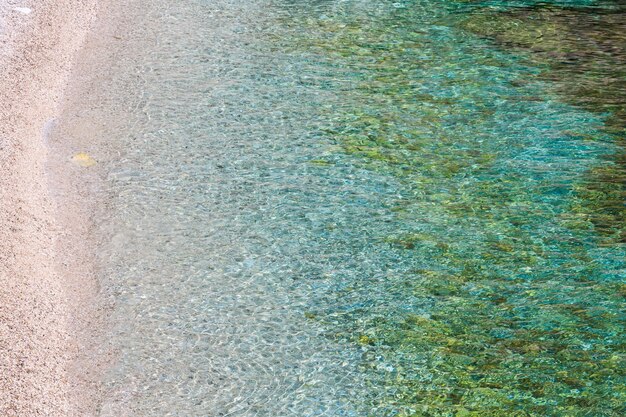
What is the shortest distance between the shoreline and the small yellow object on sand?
0.53ft

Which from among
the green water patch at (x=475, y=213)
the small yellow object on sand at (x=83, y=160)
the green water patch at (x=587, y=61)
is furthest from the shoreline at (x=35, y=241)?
the green water patch at (x=587, y=61)

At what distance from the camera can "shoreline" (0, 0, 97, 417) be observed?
11.0 ft

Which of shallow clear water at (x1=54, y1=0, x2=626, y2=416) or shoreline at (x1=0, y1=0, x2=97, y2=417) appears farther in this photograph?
shallow clear water at (x1=54, y1=0, x2=626, y2=416)

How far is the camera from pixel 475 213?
15.0 ft

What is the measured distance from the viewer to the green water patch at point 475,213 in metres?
3.50

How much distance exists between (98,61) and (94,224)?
2.05 meters

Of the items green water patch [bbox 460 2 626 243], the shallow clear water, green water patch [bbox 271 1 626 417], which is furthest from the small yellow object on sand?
green water patch [bbox 460 2 626 243]

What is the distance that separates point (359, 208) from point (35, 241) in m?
1.61

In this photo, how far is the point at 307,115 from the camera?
5.46 m

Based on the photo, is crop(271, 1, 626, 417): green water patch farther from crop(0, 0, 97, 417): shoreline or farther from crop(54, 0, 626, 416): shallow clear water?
crop(0, 0, 97, 417): shoreline

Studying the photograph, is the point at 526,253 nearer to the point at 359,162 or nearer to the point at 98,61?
the point at 359,162

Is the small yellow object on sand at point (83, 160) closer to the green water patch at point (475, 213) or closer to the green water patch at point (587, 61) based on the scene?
the green water patch at point (475, 213)

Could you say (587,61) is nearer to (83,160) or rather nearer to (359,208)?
(359,208)

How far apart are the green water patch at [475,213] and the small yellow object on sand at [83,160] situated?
1.27 meters
